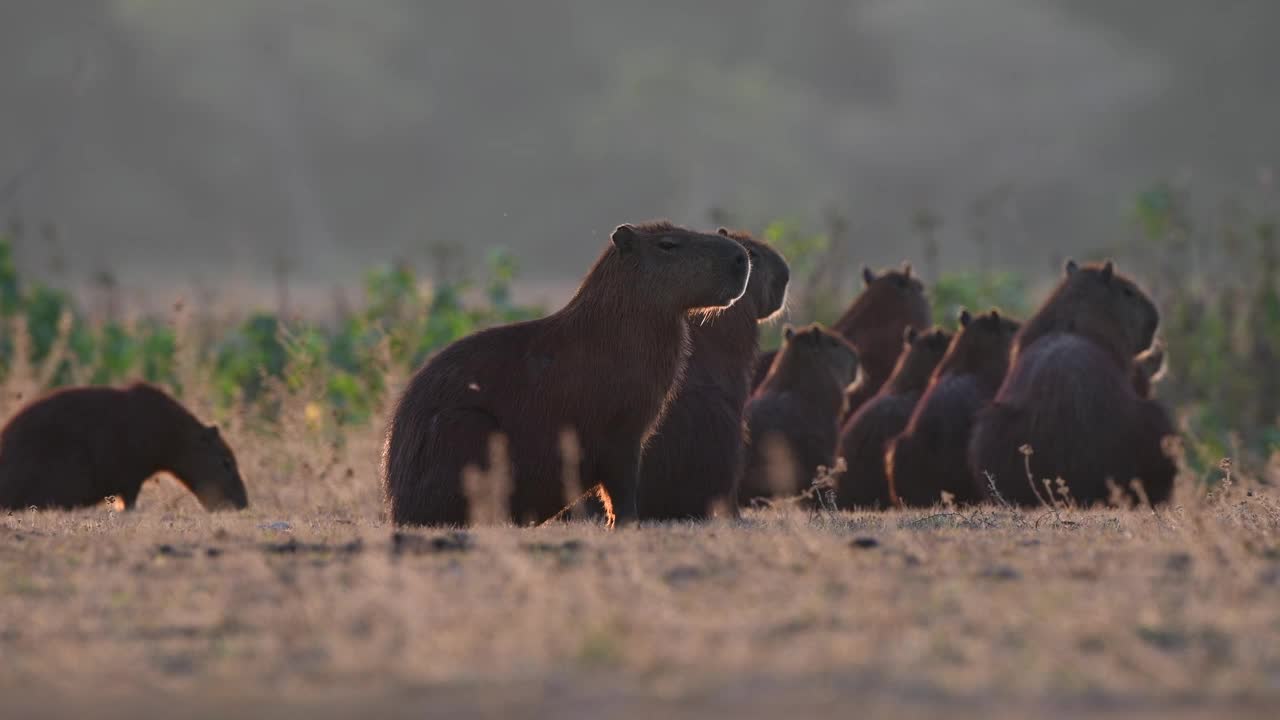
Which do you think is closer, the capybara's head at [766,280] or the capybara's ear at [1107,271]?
the capybara's head at [766,280]

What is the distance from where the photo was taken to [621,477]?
7.79 meters

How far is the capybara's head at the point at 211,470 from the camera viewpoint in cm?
1152

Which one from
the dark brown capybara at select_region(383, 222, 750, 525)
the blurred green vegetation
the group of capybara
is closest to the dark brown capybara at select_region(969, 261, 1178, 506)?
the group of capybara

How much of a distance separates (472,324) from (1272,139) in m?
55.9

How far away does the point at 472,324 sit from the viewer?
17281mm

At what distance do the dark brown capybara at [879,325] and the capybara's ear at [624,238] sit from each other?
5.68 meters

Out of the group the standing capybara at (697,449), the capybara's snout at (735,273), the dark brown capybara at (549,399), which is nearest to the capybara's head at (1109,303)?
the standing capybara at (697,449)

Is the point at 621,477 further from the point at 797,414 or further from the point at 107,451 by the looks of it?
the point at 107,451

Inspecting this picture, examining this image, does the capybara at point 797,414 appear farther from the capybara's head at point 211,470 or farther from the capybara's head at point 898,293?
the capybara's head at point 211,470

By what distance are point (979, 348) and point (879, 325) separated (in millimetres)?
1978

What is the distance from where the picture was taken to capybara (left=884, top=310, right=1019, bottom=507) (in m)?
11.3

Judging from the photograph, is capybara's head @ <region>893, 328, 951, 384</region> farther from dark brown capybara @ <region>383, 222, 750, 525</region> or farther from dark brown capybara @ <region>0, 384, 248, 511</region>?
dark brown capybara @ <region>383, 222, 750, 525</region>

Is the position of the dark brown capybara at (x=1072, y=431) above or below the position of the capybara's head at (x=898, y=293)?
below

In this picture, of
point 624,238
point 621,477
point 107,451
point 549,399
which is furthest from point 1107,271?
point 107,451
